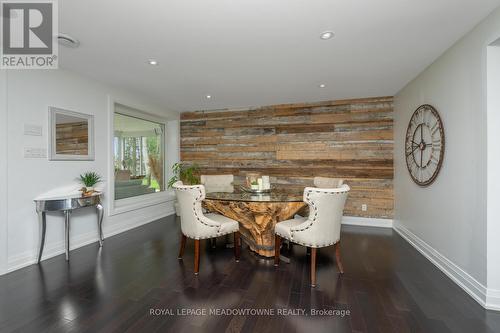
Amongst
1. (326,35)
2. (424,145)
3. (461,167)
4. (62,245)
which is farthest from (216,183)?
(461,167)

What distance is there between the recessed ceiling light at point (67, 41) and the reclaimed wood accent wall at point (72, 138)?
1176 mm

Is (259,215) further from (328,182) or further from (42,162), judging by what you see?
(42,162)

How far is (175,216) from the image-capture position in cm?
521

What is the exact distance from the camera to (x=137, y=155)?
16.3 ft

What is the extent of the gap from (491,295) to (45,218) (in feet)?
15.6

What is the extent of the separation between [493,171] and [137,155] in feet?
18.2

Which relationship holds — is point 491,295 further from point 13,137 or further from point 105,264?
point 13,137

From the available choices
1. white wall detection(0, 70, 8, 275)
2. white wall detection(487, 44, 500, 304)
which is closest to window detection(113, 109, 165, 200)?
white wall detection(0, 70, 8, 275)

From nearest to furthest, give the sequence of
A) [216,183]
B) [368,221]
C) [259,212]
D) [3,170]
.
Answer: [3,170]
[259,212]
[216,183]
[368,221]

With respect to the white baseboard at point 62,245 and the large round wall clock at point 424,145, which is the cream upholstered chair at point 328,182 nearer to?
the large round wall clock at point 424,145

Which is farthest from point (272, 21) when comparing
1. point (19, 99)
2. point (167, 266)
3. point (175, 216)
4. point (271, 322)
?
point (175, 216)

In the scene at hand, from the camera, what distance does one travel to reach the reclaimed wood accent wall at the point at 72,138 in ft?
10.0

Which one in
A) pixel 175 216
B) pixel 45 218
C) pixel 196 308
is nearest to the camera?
pixel 196 308

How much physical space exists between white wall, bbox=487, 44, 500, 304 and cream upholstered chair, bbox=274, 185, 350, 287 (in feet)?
3.81
